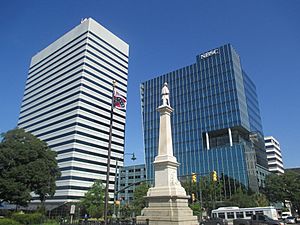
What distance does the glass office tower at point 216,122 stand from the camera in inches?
2934

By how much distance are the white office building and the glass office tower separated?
18058 millimetres

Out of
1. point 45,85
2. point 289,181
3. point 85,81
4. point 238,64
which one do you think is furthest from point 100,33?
point 289,181

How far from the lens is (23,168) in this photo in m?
35.7

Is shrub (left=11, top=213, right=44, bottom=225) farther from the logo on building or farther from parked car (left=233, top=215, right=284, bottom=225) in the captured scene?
the logo on building

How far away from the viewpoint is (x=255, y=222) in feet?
87.7

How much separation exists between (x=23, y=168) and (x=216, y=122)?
60.4 m

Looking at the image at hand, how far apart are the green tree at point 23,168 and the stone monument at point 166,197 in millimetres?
22132

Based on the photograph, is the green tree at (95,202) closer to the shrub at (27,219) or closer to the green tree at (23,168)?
the green tree at (23,168)

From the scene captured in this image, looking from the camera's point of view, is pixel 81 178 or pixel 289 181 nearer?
pixel 289 181

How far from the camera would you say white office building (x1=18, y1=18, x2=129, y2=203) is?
85.4 m

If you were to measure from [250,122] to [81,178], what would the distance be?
5995 cm

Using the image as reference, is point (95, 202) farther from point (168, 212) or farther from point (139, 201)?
point (168, 212)

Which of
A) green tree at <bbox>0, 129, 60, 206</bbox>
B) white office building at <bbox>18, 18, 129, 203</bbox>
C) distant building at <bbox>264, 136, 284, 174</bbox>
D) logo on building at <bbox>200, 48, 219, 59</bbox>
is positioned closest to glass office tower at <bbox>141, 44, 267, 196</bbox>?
logo on building at <bbox>200, 48, 219, 59</bbox>

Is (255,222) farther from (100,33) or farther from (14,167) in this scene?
(100,33)
